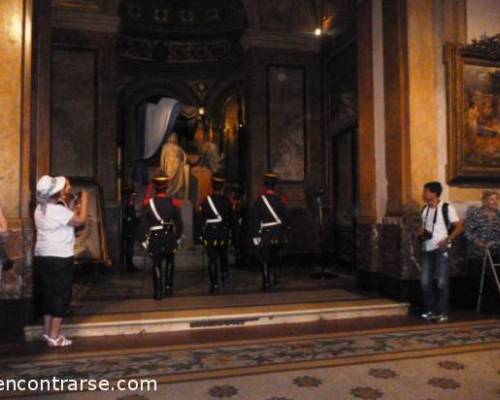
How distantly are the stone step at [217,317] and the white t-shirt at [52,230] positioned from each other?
3.14 feet

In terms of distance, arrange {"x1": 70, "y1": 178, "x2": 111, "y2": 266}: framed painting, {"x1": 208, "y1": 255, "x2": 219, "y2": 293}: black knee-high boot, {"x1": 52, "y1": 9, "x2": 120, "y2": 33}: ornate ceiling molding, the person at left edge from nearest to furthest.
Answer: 1. the person at left edge
2. {"x1": 208, "y1": 255, "x2": 219, "y2": 293}: black knee-high boot
3. {"x1": 70, "y1": 178, "x2": 111, "y2": 266}: framed painting
4. {"x1": 52, "y1": 9, "x2": 120, "y2": 33}: ornate ceiling molding

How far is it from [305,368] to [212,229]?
3.24m

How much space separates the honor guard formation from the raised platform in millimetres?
477

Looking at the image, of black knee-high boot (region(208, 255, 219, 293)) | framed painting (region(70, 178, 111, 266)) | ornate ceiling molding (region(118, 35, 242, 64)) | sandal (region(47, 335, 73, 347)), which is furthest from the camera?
ornate ceiling molding (region(118, 35, 242, 64))

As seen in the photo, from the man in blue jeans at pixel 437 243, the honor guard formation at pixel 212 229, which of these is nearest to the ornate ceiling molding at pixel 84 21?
the honor guard formation at pixel 212 229

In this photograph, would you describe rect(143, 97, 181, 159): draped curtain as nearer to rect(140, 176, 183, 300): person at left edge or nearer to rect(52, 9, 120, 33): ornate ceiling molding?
rect(52, 9, 120, 33): ornate ceiling molding

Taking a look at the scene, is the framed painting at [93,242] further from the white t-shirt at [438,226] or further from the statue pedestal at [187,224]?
the white t-shirt at [438,226]

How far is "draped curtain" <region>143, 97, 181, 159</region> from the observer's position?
13656 mm

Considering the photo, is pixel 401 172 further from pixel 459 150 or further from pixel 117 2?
pixel 117 2

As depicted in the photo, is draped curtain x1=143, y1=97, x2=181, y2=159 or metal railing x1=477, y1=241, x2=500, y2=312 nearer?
metal railing x1=477, y1=241, x2=500, y2=312

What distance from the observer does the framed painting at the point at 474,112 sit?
20.5 ft

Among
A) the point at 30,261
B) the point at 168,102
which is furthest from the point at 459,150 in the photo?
the point at 168,102

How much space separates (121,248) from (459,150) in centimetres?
627

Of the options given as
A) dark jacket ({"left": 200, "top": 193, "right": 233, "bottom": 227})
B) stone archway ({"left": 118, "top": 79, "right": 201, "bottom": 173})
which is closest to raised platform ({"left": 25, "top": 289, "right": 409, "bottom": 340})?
dark jacket ({"left": 200, "top": 193, "right": 233, "bottom": 227})
